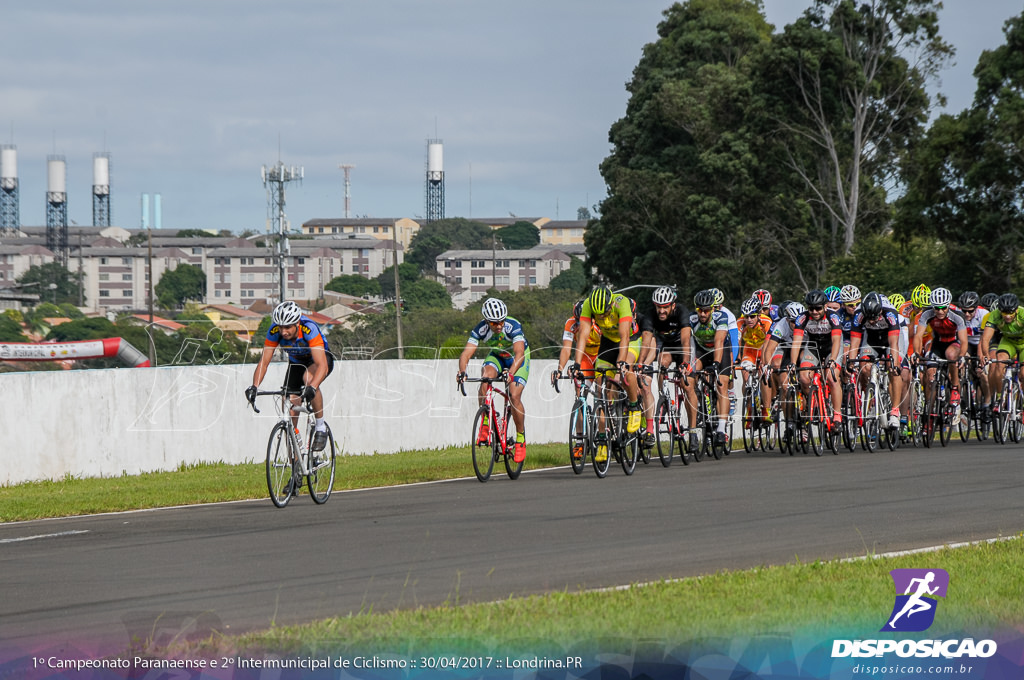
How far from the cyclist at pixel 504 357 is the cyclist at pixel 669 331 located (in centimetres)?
187

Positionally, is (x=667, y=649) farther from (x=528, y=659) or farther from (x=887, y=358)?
(x=887, y=358)

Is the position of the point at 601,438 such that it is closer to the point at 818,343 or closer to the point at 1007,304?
the point at 818,343

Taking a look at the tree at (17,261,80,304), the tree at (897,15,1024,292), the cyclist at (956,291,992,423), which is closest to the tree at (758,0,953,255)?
the tree at (897,15,1024,292)

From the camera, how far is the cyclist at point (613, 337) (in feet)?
50.4

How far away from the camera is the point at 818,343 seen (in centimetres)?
1847

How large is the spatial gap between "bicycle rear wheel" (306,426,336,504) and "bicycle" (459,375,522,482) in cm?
181

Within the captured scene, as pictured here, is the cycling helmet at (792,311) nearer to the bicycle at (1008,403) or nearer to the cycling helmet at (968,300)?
the bicycle at (1008,403)

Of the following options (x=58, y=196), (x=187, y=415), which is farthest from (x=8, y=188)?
(x=187, y=415)

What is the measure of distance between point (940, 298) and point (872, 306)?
1828mm

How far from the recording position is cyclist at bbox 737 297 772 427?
61.2ft

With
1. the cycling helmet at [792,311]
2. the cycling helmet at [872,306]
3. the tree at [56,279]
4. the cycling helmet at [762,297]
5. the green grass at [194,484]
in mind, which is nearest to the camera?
the green grass at [194,484]

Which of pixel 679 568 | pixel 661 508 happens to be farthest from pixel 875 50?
pixel 679 568

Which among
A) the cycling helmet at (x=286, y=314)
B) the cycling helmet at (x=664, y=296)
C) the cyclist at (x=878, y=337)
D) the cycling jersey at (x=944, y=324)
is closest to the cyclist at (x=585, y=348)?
the cycling helmet at (x=664, y=296)

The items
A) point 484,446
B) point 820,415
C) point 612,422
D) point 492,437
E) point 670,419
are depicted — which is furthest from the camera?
point 820,415
